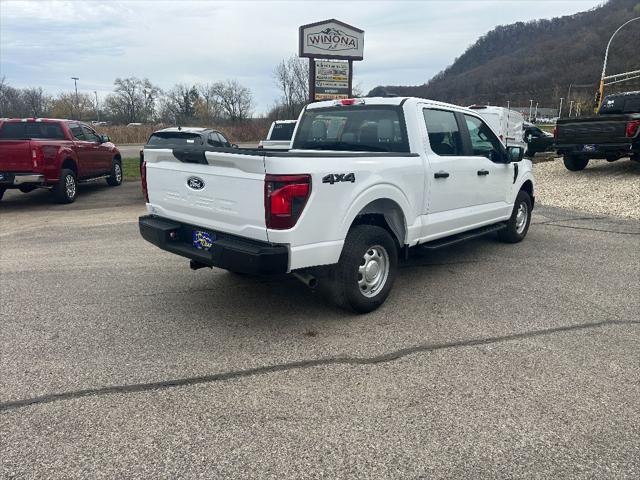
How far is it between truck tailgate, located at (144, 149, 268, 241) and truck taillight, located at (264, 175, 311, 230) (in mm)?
60

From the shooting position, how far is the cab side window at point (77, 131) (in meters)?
11.5

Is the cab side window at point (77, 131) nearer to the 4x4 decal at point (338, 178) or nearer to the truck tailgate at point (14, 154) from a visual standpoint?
the truck tailgate at point (14, 154)

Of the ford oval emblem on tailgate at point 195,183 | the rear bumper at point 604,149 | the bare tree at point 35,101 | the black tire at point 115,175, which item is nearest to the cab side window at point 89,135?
the black tire at point 115,175

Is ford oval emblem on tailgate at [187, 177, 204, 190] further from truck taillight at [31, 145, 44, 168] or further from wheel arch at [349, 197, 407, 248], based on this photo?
truck taillight at [31, 145, 44, 168]

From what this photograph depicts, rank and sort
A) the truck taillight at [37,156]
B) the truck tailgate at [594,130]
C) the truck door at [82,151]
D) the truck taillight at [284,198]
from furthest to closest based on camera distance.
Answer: the truck tailgate at [594,130] < the truck door at [82,151] < the truck taillight at [37,156] < the truck taillight at [284,198]

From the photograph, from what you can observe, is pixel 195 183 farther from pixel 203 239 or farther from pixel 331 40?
pixel 331 40

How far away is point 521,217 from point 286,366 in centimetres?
503

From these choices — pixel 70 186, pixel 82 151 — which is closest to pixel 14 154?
pixel 70 186

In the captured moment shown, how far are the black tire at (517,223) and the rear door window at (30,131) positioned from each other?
971 centimetres

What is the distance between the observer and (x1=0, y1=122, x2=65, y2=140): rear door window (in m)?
10.5

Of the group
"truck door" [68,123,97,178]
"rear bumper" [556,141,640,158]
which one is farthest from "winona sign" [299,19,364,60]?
"rear bumper" [556,141,640,158]

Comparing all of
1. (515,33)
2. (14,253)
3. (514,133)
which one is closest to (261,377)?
(14,253)

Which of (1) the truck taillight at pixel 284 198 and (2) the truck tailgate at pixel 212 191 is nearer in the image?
(1) the truck taillight at pixel 284 198

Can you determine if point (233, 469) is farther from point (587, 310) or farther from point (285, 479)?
point (587, 310)
